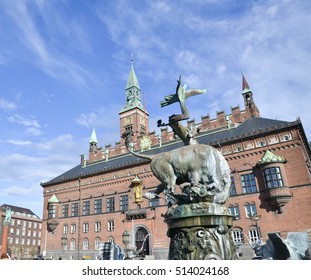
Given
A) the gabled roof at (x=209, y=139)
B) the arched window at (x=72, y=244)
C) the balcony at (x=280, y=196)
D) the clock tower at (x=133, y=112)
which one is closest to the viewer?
the balcony at (x=280, y=196)

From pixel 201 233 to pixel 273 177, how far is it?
23907mm

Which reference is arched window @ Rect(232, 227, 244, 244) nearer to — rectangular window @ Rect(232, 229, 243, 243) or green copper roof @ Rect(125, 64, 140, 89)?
rectangular window @ Rect(232, 229, 243, 243)

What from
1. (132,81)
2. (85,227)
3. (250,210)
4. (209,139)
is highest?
(132,81)

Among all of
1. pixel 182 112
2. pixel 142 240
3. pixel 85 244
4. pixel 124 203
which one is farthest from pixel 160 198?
pixel 85 244

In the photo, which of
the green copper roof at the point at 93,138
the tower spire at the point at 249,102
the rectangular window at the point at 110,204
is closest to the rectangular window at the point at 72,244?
the rectangular window at the point at 110,204

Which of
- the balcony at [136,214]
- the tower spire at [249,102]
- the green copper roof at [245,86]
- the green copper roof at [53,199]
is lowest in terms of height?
the balcony at [136,214]

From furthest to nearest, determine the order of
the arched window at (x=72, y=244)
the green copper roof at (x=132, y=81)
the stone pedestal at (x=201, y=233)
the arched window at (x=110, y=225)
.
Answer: the green copper roof at (x=132, y=81) → the arched window at (x=72, y=244) → the arched window at (x=110, y=225) → the stone pedestal at (x=201, y=233)

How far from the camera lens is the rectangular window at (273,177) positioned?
25.8m

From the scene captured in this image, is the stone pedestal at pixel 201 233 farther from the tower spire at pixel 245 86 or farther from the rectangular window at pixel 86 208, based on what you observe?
the rectangular window at pixel 86 208

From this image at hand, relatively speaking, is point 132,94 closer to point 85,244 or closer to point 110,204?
point 110,204

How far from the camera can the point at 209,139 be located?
109ft

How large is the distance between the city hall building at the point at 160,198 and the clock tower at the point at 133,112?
308 inches

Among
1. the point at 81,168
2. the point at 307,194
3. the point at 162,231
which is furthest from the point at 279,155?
the point at 81,168

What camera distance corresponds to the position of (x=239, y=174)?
28.9 m
